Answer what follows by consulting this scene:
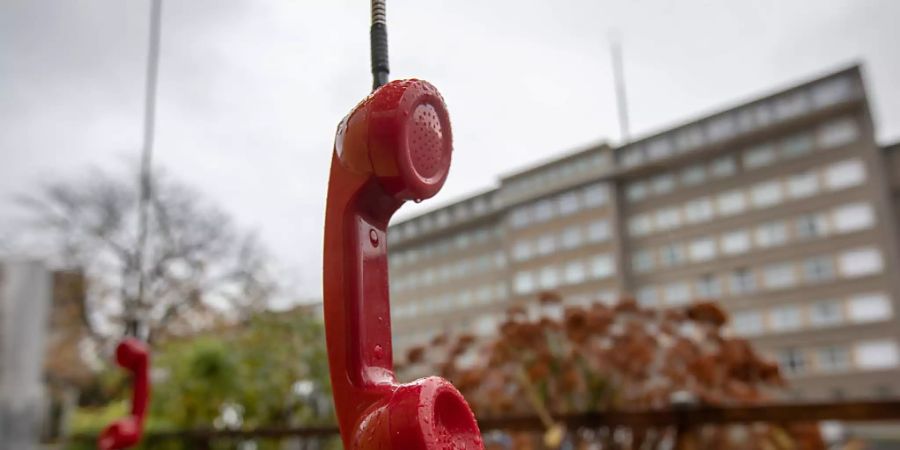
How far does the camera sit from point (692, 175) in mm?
3391

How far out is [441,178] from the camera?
243 millimetres

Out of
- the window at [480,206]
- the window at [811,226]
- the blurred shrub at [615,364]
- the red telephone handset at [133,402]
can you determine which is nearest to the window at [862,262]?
the window at [811,226]

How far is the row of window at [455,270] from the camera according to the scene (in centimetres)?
204

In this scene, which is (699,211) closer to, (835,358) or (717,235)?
(717,235)

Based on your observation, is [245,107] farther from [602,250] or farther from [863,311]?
[863,311]

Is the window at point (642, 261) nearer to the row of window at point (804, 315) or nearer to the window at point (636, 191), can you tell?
the window at point (636, 191)

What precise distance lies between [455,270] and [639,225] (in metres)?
1.58

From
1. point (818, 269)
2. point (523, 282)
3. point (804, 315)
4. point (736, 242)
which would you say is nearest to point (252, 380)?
point (523, 282)

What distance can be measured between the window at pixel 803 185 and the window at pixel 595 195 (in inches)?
136

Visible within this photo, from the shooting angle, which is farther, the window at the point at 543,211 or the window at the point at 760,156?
the window at the point at 760,156

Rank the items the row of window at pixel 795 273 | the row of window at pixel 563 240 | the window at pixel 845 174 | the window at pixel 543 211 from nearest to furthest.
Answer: the window at pixel 543 211, the row of window at pixel 563 240, the window at pixel 845 174, the row of window at pixel 795 273

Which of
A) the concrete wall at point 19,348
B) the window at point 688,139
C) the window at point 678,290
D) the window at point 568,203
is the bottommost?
the concrete wall at point 19,348

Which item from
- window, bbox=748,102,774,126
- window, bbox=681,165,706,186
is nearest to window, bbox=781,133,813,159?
window, bbox=748,102,774,126

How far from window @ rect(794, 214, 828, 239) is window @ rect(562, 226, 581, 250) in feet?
13.1
